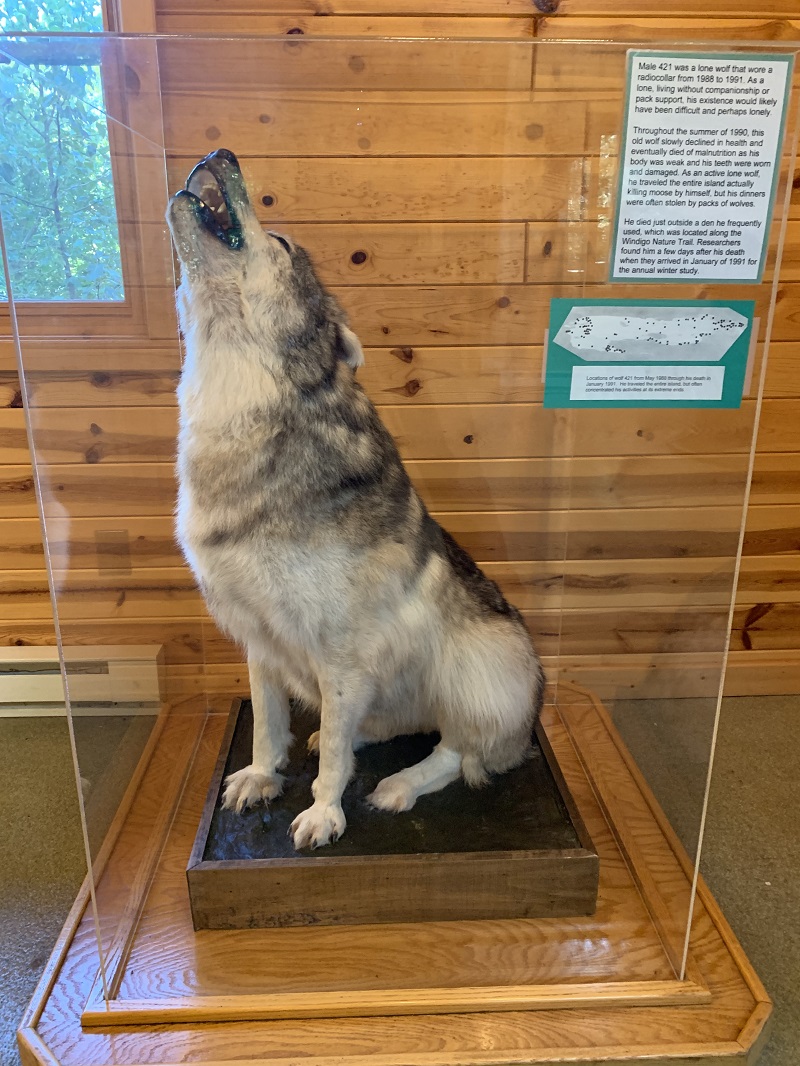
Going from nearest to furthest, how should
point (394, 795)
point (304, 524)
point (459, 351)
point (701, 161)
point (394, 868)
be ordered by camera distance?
1. point (701, 161)
2. point (304, 524)
3. point (394, 868)
4. point (394, 795)
5. point (459, 351)

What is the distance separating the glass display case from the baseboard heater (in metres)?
0.01

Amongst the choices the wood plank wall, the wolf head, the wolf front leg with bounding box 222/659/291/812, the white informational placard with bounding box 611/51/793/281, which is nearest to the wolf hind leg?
the wolf front leg with bounding box 222/659/291/812

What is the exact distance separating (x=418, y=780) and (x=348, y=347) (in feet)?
2.97

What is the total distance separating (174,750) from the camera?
1.92 m

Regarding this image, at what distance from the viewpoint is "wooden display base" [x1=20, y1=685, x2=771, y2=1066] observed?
1205mm

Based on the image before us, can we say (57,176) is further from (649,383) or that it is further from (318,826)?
(318,826)

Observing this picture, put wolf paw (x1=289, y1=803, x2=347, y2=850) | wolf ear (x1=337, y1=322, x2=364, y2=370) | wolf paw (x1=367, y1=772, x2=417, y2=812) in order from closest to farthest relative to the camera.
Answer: wolf ear (x1=337, y1=322, x2=364, y2=370)
wolf paw (x1=289, y1=803, x2=347, y2=850)
wolf paw (x1=367, y1=772, x2=417, y2=812)

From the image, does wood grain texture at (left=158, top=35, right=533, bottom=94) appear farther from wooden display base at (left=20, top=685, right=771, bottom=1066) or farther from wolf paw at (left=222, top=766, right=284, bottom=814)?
wooden display base at (left=20, top=685, right=771, bottom=1066)

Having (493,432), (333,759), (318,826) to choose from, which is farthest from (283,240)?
(318,826)

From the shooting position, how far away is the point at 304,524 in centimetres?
124

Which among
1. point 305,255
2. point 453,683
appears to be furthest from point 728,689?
point 305,255

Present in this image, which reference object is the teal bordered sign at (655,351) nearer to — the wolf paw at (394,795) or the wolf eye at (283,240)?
the wolf eye at (283,240)

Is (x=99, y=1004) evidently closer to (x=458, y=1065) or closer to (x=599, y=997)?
(x=458, y=1065)

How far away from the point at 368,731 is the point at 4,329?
58.7 inches
